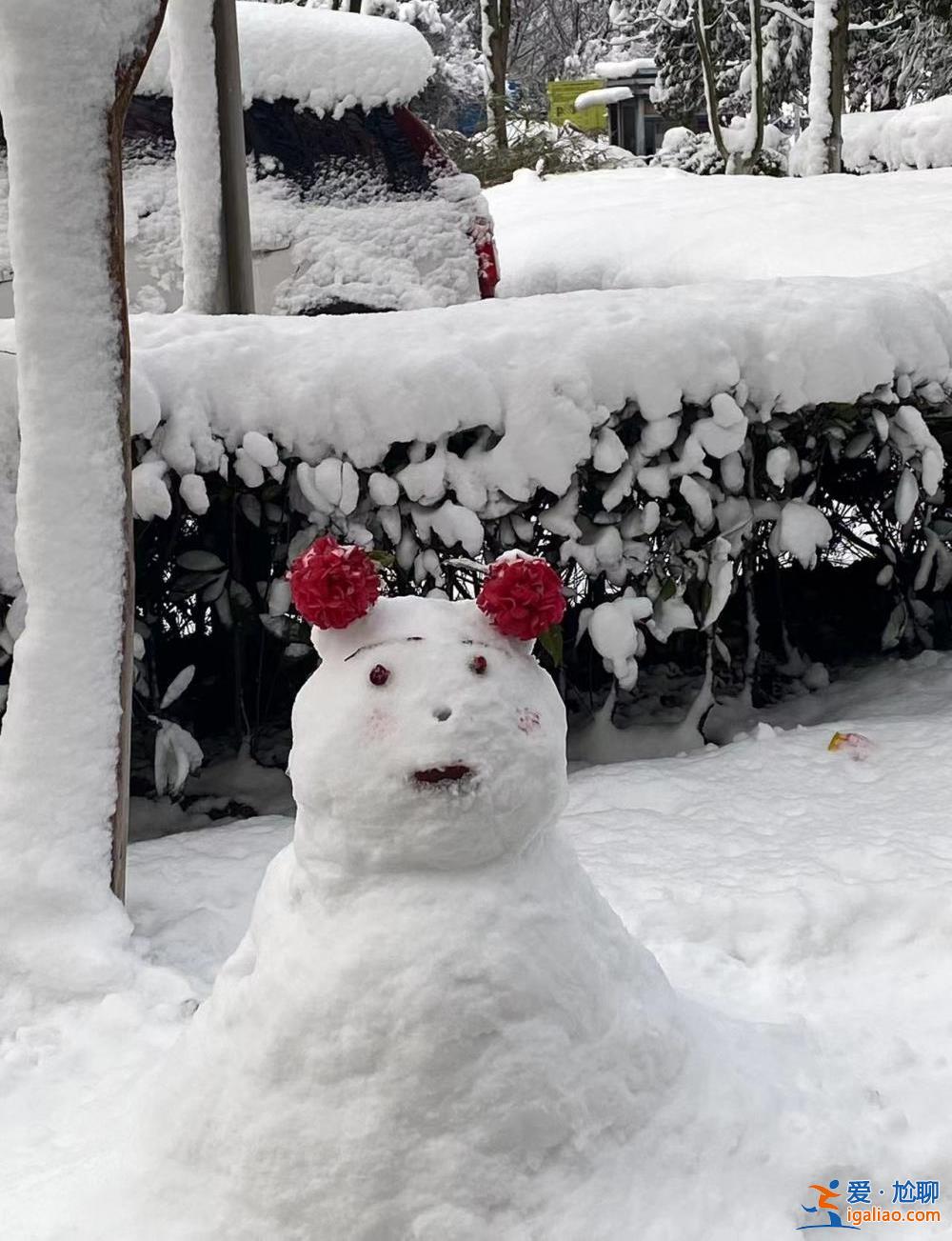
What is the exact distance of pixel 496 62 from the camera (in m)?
18.8

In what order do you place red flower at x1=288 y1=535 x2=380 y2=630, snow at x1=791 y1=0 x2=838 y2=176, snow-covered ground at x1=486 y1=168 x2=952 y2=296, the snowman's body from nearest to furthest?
the snowman's body → red flower at x1=288 y1=535 x2=380 y2=630 → snow-covered ground at x1=486 y1=168 x2=952 y2=296 → snow at x1=791 y1=0 x2=838 y2=176

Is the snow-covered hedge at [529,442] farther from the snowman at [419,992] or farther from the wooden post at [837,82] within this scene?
the wooden post at [837,82]

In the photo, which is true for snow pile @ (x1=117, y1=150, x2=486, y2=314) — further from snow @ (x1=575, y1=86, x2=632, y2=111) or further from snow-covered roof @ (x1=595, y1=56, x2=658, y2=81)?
snow-covered roof @ (x1=595, y1=56, x2=658, y2=81)

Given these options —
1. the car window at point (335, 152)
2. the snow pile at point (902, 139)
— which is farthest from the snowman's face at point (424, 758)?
the snow pile at point (902, 139)

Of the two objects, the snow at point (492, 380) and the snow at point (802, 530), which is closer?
the snow at point (492, 380)

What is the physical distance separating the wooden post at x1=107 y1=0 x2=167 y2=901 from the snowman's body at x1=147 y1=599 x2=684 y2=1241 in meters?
1.08

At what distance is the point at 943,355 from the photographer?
3.85m

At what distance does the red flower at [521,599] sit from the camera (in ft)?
6.10

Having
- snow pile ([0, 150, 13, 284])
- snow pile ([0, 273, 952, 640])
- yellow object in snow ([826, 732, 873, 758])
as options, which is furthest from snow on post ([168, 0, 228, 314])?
yellow object in snow ([826, 732, 873, 758])

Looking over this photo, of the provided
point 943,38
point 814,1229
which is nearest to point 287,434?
point 814,1229

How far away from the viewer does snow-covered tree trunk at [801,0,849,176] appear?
1309 centimetres

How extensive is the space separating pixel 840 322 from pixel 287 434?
4.91 ft

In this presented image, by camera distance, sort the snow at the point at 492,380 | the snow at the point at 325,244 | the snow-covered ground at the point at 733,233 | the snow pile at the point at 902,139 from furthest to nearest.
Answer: the snow pile at the point at 902,139, the snow-covered ground at the point at 733,233, the snow at the point at 325,244, the snow at the point at 492,380

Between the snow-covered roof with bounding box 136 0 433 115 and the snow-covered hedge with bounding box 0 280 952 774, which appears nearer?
the snow-covered hedge with bounding box 0 280 952 774
